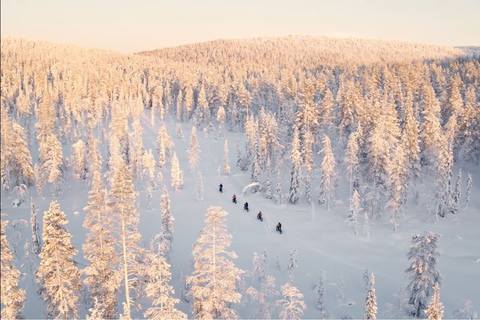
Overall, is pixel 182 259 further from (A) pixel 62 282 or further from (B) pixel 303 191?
(B) pixel 303 191

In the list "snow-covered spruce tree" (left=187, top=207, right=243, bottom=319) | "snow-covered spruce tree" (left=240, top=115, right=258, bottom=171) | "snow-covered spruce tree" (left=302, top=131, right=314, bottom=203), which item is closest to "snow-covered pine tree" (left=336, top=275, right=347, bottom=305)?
"snow-covered spruce tree" (left=187, top=207, right=243, bottom=319)

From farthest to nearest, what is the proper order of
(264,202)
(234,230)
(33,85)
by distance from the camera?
(33,85) < (264,202) < (234,230)

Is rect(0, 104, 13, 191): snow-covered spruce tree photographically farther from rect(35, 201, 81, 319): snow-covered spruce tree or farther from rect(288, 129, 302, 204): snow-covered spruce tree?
rect(288, 129, 302, 204): snow-covered spruce tree

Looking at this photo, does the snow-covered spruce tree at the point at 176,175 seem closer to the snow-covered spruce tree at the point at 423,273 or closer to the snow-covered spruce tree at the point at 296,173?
the snow-covered spruce tree at the point at 296,173

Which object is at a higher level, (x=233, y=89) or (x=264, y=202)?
(x=233, y=89)

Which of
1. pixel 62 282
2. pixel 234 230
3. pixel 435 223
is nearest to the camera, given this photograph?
pixel 62 282

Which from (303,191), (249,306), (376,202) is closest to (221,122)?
(303,191)
